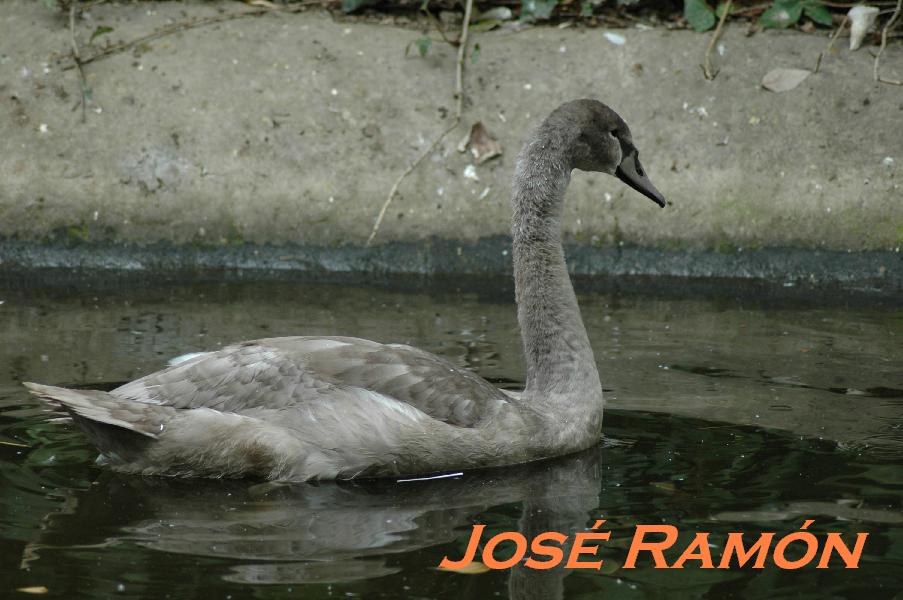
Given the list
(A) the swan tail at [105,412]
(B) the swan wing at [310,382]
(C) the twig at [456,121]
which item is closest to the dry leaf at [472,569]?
(B) the swan wing at [310,382]

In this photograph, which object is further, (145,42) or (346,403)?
(145,42)

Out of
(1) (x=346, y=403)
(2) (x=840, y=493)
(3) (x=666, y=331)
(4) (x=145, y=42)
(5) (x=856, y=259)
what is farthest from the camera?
(4) (x=145, y=42)

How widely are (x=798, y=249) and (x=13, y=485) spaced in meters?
5.84

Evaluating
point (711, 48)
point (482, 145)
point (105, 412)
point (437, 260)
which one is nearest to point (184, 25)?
point (482, 145)

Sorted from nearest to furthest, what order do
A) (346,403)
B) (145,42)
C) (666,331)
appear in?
1. (346,403)
2. (666,331)
3. (145,42)

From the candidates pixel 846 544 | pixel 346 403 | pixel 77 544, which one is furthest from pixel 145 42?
pixel 846 544

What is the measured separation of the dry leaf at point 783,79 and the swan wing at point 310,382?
17.1 ft

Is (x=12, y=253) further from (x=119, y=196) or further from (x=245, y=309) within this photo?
(x=245, y=309)

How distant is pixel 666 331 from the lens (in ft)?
Answer: 26.7

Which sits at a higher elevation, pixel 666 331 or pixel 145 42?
pixel 145 42

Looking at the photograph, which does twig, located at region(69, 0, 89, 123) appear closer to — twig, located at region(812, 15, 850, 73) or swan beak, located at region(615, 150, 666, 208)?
swan beak, located at region(615, 150, 666, 208)

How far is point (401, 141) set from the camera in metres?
10.1

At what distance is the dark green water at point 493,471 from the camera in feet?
14.6

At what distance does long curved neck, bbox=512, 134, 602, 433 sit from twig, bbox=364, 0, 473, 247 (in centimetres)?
337
